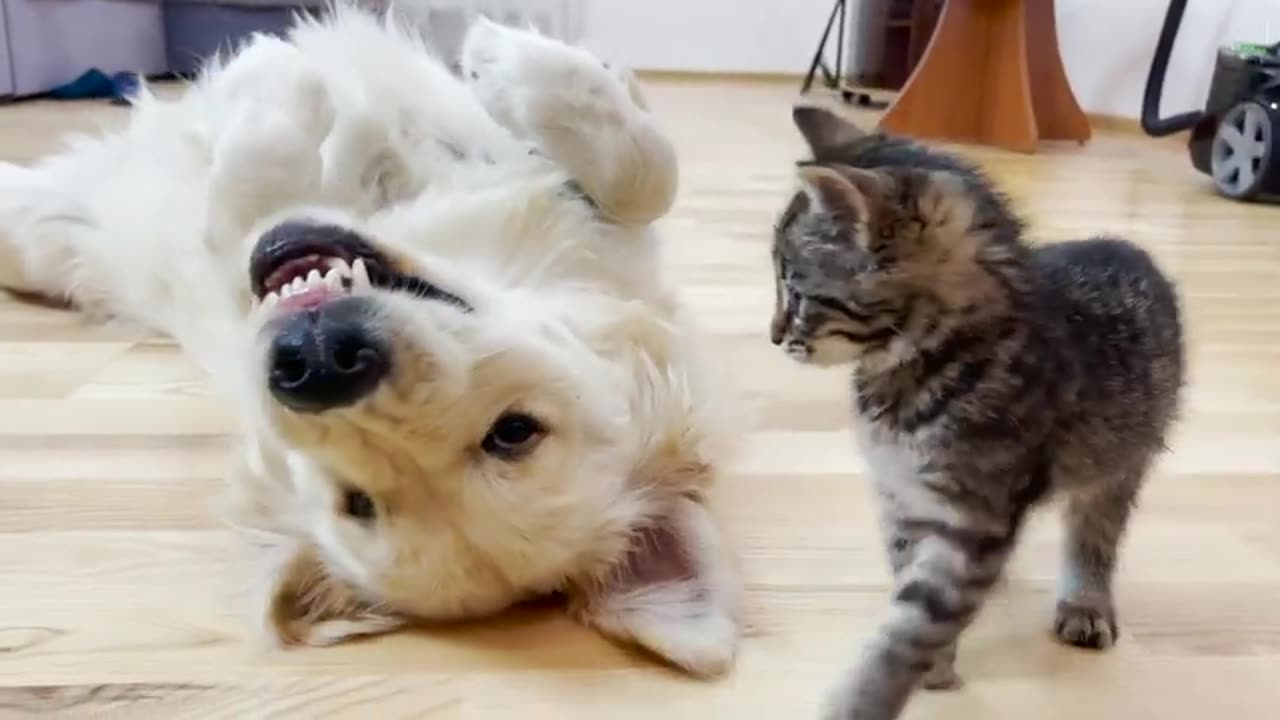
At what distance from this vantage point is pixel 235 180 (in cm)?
155

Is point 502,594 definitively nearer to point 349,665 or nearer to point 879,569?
point 349,665

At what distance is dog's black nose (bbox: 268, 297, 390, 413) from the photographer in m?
1.07

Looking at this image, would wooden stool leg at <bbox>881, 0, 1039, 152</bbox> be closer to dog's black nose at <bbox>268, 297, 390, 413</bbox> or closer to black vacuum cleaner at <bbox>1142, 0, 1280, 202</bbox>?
black vacuum cleaner at <bbox>1142, 0, 1280, 202</bbox>

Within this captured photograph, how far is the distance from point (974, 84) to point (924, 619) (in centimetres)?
412

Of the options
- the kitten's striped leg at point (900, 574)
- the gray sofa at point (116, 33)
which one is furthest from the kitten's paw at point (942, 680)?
the gray sofa at point (116, 33)

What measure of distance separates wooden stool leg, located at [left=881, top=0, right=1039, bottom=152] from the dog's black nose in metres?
3.79

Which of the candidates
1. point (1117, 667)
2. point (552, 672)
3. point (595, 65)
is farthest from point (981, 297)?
point (595, 65)

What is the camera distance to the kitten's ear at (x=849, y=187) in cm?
98

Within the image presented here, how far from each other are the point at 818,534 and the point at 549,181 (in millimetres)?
573

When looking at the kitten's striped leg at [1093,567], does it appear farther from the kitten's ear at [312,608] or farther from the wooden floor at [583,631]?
the kitten's ear at [312,608]

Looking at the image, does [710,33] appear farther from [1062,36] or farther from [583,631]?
[583,631]

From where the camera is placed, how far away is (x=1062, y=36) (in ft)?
17.5

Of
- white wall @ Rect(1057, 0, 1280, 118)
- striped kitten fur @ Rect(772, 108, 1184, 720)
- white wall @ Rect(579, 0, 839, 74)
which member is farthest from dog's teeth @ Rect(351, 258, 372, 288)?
white wall @ Rect(579, 0, 839, 74)

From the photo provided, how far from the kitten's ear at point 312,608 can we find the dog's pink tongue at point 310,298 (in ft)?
0.93
